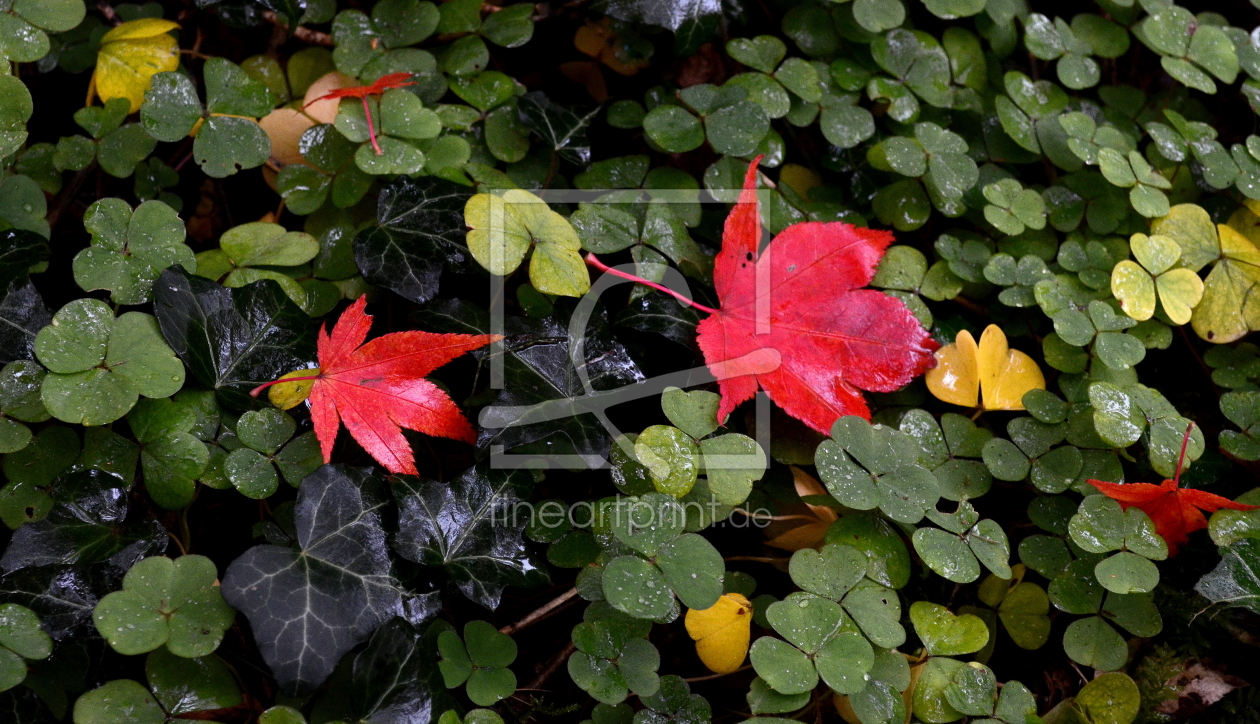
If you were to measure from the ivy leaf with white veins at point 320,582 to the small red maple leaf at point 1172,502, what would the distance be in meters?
1.34

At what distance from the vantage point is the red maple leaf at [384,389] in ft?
4.66

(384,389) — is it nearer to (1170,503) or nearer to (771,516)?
(771,516)

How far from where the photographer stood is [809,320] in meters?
1.60

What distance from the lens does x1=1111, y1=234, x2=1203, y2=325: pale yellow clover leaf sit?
1781 mm

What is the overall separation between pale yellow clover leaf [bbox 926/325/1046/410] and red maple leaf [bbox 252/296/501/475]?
0.97m

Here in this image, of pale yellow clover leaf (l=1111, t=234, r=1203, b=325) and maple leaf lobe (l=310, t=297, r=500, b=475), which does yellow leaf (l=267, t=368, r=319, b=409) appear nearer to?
maple leaf lobe (l=310, t=297, r=500, b=475)

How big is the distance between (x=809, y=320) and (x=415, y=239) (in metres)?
0.83

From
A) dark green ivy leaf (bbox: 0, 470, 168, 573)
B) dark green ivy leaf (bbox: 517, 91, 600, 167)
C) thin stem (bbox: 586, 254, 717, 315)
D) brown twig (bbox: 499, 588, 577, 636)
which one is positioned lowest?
brown twig (bbox: 499, 588, 577, 636)

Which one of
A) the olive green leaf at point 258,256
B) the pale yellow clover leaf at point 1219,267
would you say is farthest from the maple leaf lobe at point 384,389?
the pale yellow clover leaf at point 1219,267

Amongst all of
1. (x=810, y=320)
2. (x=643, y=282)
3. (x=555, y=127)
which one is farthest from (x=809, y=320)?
(x=555, y=127)

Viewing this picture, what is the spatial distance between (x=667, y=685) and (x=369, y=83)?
1.47 m

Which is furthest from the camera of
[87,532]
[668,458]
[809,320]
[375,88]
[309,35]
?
[309,35]

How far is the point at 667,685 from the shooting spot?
1.40 meters

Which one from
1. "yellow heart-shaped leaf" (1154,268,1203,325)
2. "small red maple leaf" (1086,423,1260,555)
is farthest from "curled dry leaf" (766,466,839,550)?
"yellow heart-shaped leaf" (1154,268,1203,325)
